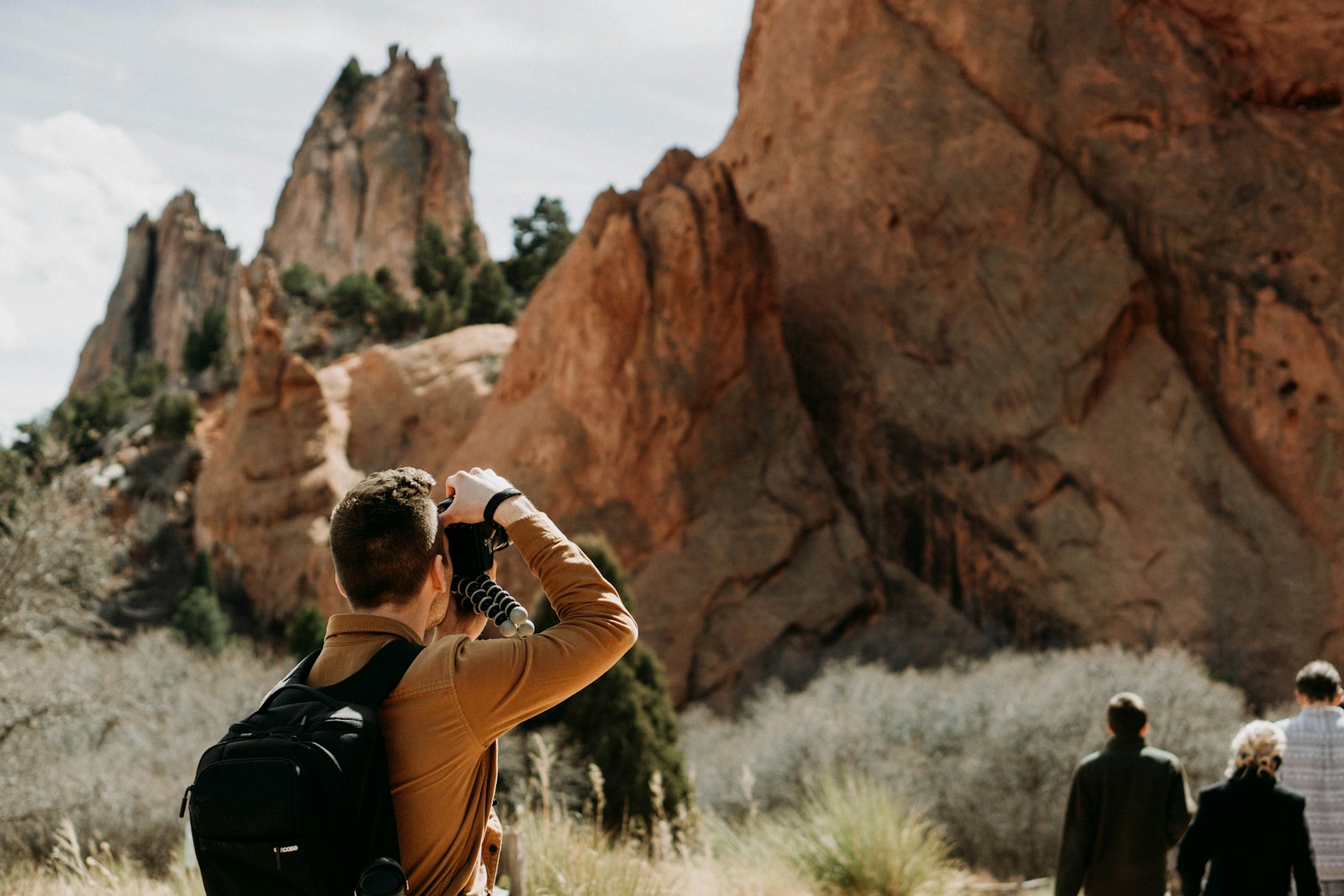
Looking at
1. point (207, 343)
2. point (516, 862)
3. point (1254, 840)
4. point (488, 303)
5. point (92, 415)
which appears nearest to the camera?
point (516, 862)

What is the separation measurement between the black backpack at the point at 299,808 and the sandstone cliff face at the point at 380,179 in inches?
A: 2550

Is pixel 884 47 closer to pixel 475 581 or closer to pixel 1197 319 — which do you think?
pixel 1197 319

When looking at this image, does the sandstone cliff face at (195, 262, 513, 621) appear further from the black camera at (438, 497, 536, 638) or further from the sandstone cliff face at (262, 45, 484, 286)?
the sandstone cliff face at (262, 45, 484, 286)

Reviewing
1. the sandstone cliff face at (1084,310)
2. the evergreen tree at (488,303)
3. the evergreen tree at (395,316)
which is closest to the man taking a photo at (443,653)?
the sandstone cliff face at (1084,310)

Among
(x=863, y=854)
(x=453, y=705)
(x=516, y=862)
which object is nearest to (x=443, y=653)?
(x=453, y=705)

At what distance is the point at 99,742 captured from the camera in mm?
13289

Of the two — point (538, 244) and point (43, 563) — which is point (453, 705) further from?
point (538, 244)

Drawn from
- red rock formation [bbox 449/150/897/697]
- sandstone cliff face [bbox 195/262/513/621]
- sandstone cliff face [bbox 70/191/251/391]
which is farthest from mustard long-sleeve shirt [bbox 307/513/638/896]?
sandstone cliff face [bbox 70/191/251/391]

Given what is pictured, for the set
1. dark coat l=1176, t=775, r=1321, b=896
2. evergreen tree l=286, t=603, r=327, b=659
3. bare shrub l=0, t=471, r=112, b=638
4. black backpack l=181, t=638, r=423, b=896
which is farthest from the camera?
evergreen tree l=286, t=603, r=327, b=659

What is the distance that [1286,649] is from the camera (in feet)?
61.5

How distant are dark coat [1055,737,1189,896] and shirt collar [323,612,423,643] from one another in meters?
4.13

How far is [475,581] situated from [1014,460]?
19306 mm

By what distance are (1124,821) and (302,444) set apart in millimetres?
22404

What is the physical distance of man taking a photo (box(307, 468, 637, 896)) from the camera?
7.21 ft
